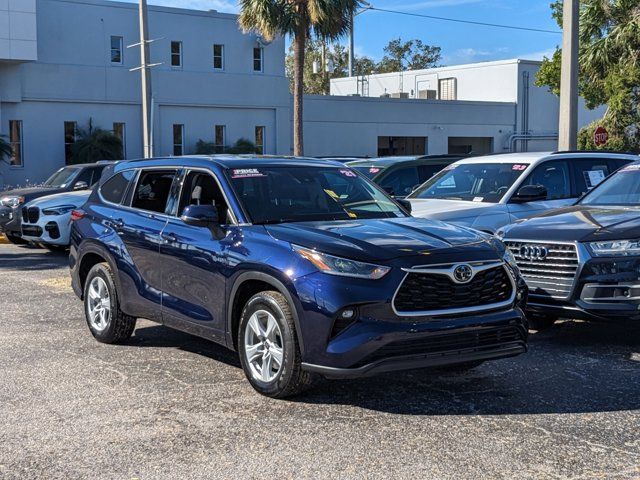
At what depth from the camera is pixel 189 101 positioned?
35.4m

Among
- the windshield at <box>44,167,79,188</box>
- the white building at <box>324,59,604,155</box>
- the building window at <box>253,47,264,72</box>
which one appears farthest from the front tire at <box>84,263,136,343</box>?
the white building at <box>324,59,604,155</box>

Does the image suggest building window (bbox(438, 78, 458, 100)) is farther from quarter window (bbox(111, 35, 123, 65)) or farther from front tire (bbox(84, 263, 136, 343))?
front tire (bbox(84, 263, 136, 343))

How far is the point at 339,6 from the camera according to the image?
1096 inches

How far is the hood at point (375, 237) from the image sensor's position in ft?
19.3

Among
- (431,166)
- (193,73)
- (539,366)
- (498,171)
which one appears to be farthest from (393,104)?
(539,366)

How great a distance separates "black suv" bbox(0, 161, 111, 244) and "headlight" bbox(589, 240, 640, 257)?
458 inches

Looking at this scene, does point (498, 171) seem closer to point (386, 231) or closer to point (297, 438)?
point (386, 231)

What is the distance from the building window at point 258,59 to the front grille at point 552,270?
3089 cm

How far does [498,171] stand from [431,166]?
342cm

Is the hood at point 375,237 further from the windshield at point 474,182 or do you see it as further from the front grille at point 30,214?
the front grille at point 30,214

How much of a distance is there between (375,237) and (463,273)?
664mm

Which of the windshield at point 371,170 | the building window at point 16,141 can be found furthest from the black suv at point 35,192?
the building window at point 16,141

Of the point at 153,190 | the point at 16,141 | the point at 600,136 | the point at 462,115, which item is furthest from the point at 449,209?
the point at 462,115

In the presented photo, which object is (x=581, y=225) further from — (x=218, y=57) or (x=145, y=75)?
(x=218, y=57)
